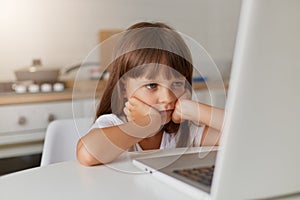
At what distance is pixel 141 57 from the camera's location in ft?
2.83

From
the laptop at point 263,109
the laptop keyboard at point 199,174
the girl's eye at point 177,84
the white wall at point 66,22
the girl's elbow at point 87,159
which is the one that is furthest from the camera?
the white wall at point 66,22

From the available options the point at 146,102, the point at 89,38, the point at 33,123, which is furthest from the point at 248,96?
the point at 89,38

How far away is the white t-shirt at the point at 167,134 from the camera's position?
2.80 feet

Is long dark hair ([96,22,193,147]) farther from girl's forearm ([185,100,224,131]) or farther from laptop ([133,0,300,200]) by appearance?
laptop ([133,0,300,200])

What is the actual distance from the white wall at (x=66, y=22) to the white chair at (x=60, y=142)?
4.69ft

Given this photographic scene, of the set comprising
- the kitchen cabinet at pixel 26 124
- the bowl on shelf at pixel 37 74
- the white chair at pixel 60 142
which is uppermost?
the white chair at pixel 60 142

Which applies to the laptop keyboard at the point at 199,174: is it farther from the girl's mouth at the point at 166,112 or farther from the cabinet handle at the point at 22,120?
the cabinet handle at the point at 22,120

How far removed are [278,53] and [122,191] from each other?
0.34m

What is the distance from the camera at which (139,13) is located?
2.67 metres

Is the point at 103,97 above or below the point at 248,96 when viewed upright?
below

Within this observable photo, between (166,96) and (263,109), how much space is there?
47cm

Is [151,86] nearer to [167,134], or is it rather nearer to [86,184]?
[167,134]

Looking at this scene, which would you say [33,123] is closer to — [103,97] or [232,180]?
[103,97]

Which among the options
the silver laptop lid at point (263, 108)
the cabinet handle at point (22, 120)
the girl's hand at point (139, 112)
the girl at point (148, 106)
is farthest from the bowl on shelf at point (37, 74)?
Answer: the silver laptop lid at point (263, 108)
